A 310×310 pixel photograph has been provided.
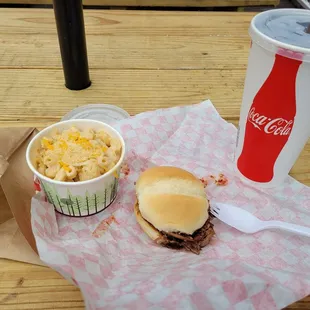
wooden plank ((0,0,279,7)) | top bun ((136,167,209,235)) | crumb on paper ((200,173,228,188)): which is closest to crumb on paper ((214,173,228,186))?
crumb on paper ((200,173,228,188))

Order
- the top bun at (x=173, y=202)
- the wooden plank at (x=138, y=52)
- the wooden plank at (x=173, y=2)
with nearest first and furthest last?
the top bun at (x=173, y=202)
the wooden plank at (x=138, y=52)
the wooden plank at (x=173, y=2)

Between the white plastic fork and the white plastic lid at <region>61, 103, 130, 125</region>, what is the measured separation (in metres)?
0.37

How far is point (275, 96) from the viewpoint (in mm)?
706

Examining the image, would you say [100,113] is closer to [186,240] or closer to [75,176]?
[75,176]

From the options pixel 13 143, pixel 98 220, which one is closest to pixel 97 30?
pixel 13 143

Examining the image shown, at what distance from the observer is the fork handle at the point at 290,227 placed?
2.32 ft

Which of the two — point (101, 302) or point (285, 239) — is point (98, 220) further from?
point (285, 239)

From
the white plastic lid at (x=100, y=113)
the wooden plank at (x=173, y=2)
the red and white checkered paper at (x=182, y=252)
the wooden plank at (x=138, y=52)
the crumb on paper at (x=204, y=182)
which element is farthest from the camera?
the wooden plank at (x=173, y=2)

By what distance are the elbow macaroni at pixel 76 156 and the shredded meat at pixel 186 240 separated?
0.58ft

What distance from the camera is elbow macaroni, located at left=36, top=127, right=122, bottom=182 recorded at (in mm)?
725

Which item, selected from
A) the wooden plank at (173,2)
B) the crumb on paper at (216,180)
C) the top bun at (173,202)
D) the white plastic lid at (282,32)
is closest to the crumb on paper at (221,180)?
the crumb on paper at (216,180)

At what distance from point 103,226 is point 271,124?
1.30ft

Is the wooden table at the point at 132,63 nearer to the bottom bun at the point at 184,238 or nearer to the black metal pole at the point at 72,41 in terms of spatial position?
the black metal pole at the point at 72,41

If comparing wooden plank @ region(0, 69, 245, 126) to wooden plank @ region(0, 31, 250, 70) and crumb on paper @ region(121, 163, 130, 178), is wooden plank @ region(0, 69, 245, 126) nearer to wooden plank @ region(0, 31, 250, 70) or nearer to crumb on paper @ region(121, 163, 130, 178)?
wooden plank @ region(0, 31, 250, 70)
